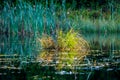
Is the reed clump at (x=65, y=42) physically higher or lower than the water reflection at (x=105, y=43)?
higher

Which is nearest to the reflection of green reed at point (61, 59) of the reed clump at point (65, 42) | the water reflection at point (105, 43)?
the reed clump at point (65, 42)

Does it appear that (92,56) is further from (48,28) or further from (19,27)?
(19,27)

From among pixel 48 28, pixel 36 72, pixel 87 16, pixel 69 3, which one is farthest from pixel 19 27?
pixel 69 3

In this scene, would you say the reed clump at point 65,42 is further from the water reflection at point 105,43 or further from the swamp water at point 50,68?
the water reflection at point 105,43

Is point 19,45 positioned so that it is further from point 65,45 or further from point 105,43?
point 105,43

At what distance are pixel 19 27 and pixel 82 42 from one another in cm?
568

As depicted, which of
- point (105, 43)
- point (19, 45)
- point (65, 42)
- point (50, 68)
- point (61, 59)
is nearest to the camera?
point (50, 68)

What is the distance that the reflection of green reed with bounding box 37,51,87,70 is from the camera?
14.6 m

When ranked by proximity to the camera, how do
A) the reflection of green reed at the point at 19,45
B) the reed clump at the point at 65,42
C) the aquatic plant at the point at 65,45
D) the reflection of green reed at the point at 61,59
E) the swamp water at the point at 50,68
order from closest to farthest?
the swamp water at the point at 50,68 → the reflection of green reed at the point at 61,59 → the aquatic plant at the point at 65,45 → the reflection of green reed at the point at 19,45 → the reed clump at the point at 65,42

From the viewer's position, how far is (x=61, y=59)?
52.7ft

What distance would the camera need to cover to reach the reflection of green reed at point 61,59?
1458 centimetres

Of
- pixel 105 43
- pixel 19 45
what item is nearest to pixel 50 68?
pixel 19 45

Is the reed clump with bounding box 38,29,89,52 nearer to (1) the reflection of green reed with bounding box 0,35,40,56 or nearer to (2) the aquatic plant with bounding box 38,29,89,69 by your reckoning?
(2) the aquatic plant with bounding box 38,29,89,69

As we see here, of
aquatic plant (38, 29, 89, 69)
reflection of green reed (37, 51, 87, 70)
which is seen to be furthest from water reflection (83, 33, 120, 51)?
reflection of green reed (37, 51, 87, 70)
